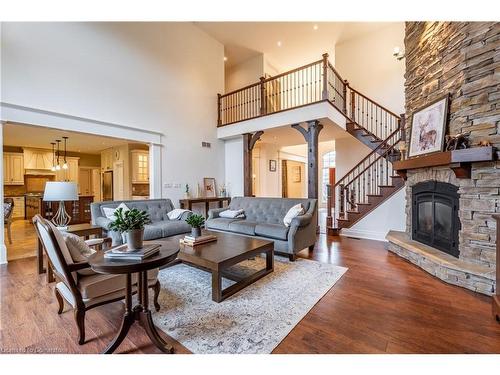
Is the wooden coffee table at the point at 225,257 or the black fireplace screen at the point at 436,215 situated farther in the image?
the black fireplace screen at the point at 436,215

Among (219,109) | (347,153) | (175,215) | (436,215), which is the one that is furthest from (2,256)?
(347,153)

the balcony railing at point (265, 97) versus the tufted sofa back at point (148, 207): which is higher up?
the balcony railing at point (265, 97)

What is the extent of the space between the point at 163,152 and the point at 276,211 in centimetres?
315

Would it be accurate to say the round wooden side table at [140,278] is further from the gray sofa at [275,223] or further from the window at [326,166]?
the window at [326,166]

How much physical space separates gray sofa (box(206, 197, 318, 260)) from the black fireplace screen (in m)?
1.61

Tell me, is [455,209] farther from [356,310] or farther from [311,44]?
[311,44]

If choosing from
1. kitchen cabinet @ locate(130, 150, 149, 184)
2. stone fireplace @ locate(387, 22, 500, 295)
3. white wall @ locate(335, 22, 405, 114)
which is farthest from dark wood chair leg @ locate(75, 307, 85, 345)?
white wall @ locate(335, 22, 405, 114)

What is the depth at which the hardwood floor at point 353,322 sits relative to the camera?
1.72 m

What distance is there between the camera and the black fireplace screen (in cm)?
309

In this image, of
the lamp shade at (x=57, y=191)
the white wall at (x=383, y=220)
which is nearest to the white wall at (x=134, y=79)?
the lamp shade at (x=57, y=191)

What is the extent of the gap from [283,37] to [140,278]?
24.8 ft

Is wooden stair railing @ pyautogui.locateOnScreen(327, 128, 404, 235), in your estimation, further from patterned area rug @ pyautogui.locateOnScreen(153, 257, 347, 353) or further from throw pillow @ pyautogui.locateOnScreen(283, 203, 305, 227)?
patterned area rug @ pyautogui.locateOnScreen(153, 257, 347, 353)

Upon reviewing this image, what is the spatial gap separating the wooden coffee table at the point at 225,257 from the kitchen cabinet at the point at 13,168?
29.4ft

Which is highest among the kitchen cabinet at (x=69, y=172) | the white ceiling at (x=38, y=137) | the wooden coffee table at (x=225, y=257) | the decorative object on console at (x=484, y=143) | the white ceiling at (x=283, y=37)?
the white ceiling at (x=283, y=37)
